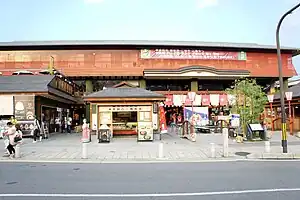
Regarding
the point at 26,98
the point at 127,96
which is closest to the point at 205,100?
the point at 127,96

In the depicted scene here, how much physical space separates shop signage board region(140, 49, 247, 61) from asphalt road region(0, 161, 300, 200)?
35248 millimetres

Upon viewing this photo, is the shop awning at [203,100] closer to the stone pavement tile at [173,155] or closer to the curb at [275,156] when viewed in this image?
the stone pavement tile at [173,155]

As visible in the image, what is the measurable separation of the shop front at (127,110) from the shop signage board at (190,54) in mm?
21703

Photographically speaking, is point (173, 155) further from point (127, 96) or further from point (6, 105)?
point (6, 105)

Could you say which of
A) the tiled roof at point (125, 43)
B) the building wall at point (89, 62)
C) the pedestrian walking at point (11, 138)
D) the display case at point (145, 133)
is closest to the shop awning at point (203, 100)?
the building wall at point (89, 62)

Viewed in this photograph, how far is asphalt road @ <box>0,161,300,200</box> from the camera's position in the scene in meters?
7.35

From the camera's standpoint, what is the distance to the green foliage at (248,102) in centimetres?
2281

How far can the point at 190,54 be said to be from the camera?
4756 centimetres

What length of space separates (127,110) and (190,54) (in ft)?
83.7

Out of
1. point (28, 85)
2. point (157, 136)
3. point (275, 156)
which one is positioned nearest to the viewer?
point (275, 156)

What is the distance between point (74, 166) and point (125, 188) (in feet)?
14.7

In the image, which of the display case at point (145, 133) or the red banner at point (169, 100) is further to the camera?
the red banner at point (169, 100)

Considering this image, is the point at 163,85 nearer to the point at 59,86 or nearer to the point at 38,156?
the point at 59,86

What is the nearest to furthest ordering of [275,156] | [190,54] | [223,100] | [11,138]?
[275,156] < [11,138] < [223,100] < [190,54]
